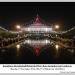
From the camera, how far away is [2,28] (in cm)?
397

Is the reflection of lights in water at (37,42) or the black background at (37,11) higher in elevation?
the black background at (37,11)

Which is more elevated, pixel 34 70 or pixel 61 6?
pixel 61 6

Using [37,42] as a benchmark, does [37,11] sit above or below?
above

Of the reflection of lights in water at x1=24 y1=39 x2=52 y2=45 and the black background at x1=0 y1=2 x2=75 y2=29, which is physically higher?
the black background at x1=0 y1=2 x2=75 y2=29

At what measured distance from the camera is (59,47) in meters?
4.01

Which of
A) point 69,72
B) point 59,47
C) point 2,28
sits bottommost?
point 69,72

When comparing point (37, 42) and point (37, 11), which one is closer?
point (37, 11)

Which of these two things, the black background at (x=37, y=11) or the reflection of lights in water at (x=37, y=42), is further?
the reflection of lights in water at (x=37, y=42)

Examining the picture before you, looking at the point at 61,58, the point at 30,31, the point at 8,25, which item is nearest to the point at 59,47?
the point at 61,58

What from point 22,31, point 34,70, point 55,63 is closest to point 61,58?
point 55,63

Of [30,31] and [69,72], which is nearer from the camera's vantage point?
[69,72]

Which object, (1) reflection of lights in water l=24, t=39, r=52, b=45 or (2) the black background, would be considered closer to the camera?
(2) the black background

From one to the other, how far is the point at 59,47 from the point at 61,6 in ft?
1.95

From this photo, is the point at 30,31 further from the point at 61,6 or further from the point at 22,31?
the point at 61,6
